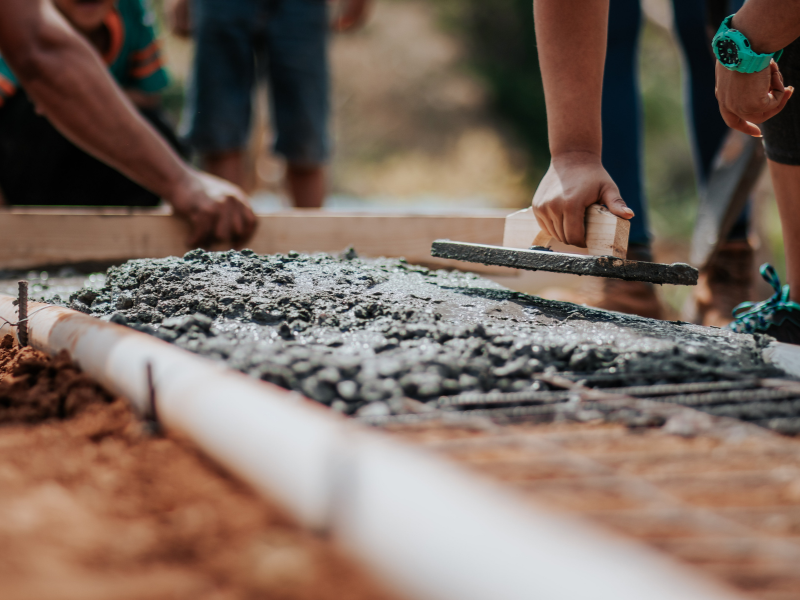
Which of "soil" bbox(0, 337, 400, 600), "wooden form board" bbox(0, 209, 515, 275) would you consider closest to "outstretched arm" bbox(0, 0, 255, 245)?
"wooden form board" bbox(0, 209, 515, 275)

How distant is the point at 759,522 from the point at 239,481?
1.77 ft

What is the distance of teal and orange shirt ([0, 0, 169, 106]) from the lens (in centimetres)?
345

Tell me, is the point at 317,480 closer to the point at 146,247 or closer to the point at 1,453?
the point at 1,453

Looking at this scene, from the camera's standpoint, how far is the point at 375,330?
1291 mm

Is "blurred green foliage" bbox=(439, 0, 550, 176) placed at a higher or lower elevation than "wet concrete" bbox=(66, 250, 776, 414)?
higher

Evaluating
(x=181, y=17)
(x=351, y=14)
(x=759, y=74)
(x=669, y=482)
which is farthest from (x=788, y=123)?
(x=181, y=17)

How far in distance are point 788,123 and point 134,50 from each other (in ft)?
10.6

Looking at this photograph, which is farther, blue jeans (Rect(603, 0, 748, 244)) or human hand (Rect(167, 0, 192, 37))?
human hand (Rect(167, 0, 192, 37))

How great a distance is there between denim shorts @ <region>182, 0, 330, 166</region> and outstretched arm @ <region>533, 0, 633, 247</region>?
80.0 inches

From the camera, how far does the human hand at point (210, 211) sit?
2.28m

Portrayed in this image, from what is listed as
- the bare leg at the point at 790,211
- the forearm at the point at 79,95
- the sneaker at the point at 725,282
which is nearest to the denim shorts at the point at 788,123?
the bare leg at the point at 790,211

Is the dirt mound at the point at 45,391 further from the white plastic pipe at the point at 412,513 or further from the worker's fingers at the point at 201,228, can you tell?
the worker's fingers at the point at 201,228

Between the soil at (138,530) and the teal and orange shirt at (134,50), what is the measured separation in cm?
310

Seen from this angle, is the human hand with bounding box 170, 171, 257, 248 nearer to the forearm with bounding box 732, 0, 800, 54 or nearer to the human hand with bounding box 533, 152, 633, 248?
the human hand with bounding box 533, 152, 633, 248
